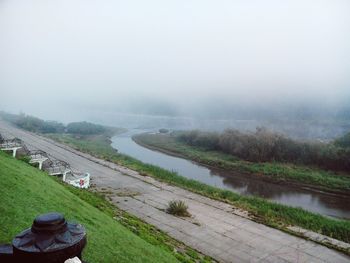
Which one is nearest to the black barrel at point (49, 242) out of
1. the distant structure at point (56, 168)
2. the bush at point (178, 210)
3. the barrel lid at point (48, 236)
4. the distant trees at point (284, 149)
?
the barrel lid at point (48, 236)

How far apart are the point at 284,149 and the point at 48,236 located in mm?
51751

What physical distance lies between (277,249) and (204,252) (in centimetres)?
343

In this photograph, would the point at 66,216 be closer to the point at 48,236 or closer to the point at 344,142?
the point at 48,236

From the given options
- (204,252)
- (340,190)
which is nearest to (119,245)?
(204,252)

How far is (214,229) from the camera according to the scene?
1750cm

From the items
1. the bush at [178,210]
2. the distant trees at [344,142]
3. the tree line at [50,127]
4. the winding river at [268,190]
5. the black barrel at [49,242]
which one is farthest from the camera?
the tree line at [50,127]

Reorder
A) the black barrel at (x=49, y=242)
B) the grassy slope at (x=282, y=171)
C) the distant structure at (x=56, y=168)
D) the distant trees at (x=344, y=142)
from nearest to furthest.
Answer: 1. the black barrel at (x=49, y=242)
2. the distant structure at (x=56, y=168)
3. the grassy slope at (x=282, y=171)
4. the distant trees at (x=344, y=142)

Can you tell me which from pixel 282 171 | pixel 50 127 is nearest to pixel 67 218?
pixel 282 171

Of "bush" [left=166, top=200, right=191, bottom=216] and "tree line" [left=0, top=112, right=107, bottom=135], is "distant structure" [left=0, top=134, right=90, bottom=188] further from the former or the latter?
"tree line" [left=0, top=112, right=107, bottom=135]

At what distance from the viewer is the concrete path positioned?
587 inches

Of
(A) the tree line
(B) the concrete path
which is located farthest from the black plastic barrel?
(A) the tree line

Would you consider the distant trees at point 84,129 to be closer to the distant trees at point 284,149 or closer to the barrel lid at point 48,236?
the distant trees at point 284,149

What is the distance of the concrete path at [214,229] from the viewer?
14.9 metres

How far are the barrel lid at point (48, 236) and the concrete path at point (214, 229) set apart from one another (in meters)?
12.2
